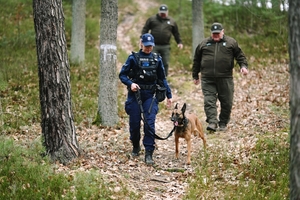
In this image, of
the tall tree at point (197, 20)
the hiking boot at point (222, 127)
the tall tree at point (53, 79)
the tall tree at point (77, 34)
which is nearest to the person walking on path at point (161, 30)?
the tall tree at point (197, 20)

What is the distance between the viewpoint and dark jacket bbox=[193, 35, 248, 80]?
994 centimetres

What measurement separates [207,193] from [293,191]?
6.59 feet

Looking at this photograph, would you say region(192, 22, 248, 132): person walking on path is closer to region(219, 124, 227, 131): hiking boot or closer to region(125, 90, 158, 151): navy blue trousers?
region(219, 124, 227, 131): hiking boot

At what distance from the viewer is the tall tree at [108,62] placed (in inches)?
368

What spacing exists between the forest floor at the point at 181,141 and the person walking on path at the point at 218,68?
53 centimetres

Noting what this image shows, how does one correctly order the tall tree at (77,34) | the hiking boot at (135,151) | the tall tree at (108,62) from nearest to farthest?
the hiking boot at (135,151), the tall tree at (108,62), the tall tree at (77,34)

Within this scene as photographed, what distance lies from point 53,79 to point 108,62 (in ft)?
10.1

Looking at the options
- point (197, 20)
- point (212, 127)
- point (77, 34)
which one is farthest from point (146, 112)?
point (197, 20)

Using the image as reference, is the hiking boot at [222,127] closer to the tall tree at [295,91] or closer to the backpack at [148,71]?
the backpack at [148,71]

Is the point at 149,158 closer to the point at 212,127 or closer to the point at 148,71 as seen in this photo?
the point at 148,71

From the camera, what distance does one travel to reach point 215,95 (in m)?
10.3

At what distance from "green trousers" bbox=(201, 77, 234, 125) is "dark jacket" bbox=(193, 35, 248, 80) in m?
0.18

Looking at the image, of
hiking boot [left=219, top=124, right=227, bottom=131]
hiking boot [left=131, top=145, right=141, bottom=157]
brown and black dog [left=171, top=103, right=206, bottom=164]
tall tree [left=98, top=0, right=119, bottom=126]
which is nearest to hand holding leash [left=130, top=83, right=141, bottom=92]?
brown and black dog [left=171, top=103, right=206, bottom=164]

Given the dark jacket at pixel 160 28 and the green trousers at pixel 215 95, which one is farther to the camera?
the dark jacket at pixel 160 28
